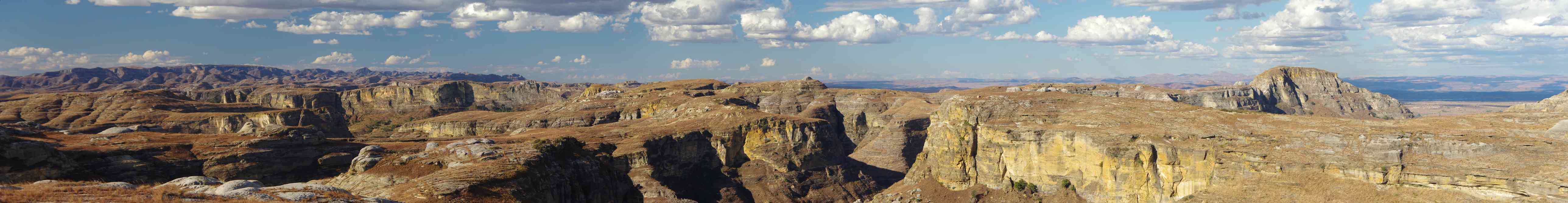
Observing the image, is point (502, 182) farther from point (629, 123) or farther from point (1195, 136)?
point (629, 123)

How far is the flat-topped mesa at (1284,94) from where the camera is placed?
157 metres

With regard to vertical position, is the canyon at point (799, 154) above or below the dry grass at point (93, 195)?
below

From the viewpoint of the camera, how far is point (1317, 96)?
181750mm

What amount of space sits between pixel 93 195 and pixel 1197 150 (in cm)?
5746

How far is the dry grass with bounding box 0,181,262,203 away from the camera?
2134 centimetres

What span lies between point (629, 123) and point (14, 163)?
217 feet

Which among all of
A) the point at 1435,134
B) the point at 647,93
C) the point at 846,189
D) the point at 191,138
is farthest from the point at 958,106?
the point at 647,93

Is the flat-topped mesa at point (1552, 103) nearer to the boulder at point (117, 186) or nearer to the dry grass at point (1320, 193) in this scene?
the dry grass at point (1320, 193)

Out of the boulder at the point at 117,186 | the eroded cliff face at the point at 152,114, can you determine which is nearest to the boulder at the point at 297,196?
the boulder at the point at 117,186

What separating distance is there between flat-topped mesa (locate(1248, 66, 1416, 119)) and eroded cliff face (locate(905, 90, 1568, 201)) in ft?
390

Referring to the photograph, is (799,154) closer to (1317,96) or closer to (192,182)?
(192,182)

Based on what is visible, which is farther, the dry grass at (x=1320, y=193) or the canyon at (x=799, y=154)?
the dry grass at (x=1320, y=193)

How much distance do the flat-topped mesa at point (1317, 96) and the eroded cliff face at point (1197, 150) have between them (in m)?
119

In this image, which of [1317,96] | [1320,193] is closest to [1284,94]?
[1317,96]
